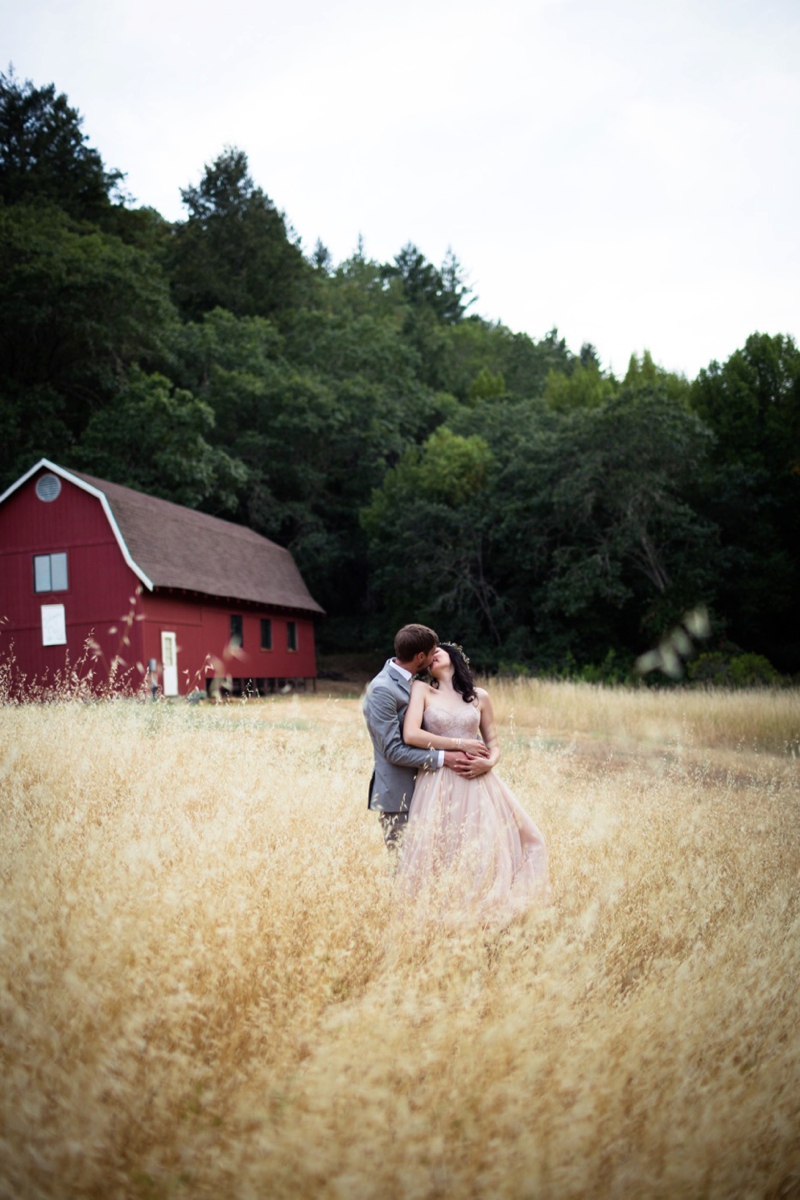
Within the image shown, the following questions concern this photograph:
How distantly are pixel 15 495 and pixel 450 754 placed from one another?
21.8m

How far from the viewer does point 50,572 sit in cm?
2322

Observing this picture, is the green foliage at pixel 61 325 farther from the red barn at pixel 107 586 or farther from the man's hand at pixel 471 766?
the man's hand at pixel 471 766

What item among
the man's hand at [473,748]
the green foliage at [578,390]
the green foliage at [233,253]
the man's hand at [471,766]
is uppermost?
the green foliage at [233,253]

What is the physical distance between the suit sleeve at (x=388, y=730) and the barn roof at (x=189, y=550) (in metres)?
17.8

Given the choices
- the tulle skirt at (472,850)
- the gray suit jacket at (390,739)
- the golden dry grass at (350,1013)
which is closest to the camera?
the golden dry grass at (350,1013)

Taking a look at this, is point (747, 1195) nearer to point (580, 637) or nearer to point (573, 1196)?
point (573, 1196)

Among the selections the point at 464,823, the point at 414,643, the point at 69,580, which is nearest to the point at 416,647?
the point at 414,643

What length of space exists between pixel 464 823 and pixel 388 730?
638 mm

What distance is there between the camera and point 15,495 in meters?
23.7

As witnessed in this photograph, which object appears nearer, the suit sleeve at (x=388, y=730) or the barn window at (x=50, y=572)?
the suit sleeve at (x=388, y=730)

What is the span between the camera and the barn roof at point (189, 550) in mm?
22438

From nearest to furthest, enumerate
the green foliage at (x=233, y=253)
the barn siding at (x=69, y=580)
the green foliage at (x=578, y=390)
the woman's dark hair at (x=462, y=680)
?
the woman's dark hair at (x=462, y=680) < the barn siding at (x=69, y=580) < the green foliage at (x=578, y=390) < the green foliage at (x=233, y=253)

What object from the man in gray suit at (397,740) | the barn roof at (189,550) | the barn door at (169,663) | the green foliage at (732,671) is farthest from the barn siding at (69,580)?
the man in gray suit at (397,740)

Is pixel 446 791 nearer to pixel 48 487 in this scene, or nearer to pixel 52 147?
pixel 48 487
